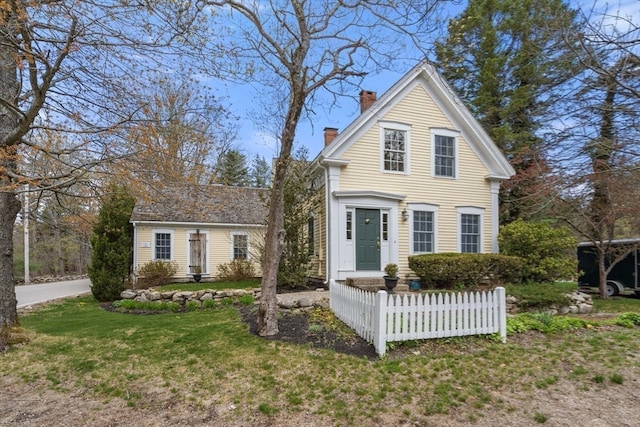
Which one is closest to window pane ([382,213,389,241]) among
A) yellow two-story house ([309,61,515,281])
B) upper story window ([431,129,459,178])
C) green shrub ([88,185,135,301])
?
yellow two-story house ([309,61,515,281])

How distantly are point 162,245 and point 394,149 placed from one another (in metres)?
10.6

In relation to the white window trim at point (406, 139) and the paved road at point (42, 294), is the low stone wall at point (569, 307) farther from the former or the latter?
the paved road at point (42, 294)

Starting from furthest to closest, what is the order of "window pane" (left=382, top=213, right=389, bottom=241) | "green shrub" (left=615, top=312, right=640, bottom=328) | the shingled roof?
the shingled roof → "window pane" (left=382, top=213, right=389, bottom=241) → "green shrub" (left=615, top=312, right=640, bottom=328)

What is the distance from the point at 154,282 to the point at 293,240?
6.63 m

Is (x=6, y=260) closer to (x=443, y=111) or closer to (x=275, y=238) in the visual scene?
(x=275, y=238)

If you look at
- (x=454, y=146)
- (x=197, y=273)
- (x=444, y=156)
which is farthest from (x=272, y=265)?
(x=197, y=273)

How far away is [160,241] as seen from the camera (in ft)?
53.4

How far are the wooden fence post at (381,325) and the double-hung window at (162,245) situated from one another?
12.9 metres

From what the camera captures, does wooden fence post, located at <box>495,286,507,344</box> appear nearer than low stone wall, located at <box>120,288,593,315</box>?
Yes

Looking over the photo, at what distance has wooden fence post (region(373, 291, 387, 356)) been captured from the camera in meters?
5.68

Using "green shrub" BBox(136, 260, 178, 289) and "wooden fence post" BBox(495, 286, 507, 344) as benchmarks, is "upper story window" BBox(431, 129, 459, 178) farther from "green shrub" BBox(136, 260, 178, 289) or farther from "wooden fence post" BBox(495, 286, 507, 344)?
"green shrub" BBox(136, 260, 178, 289)

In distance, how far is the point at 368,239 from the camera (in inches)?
478

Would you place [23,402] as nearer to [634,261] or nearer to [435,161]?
[435,161]

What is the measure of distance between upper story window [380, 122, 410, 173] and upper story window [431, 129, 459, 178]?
1.12 meters
